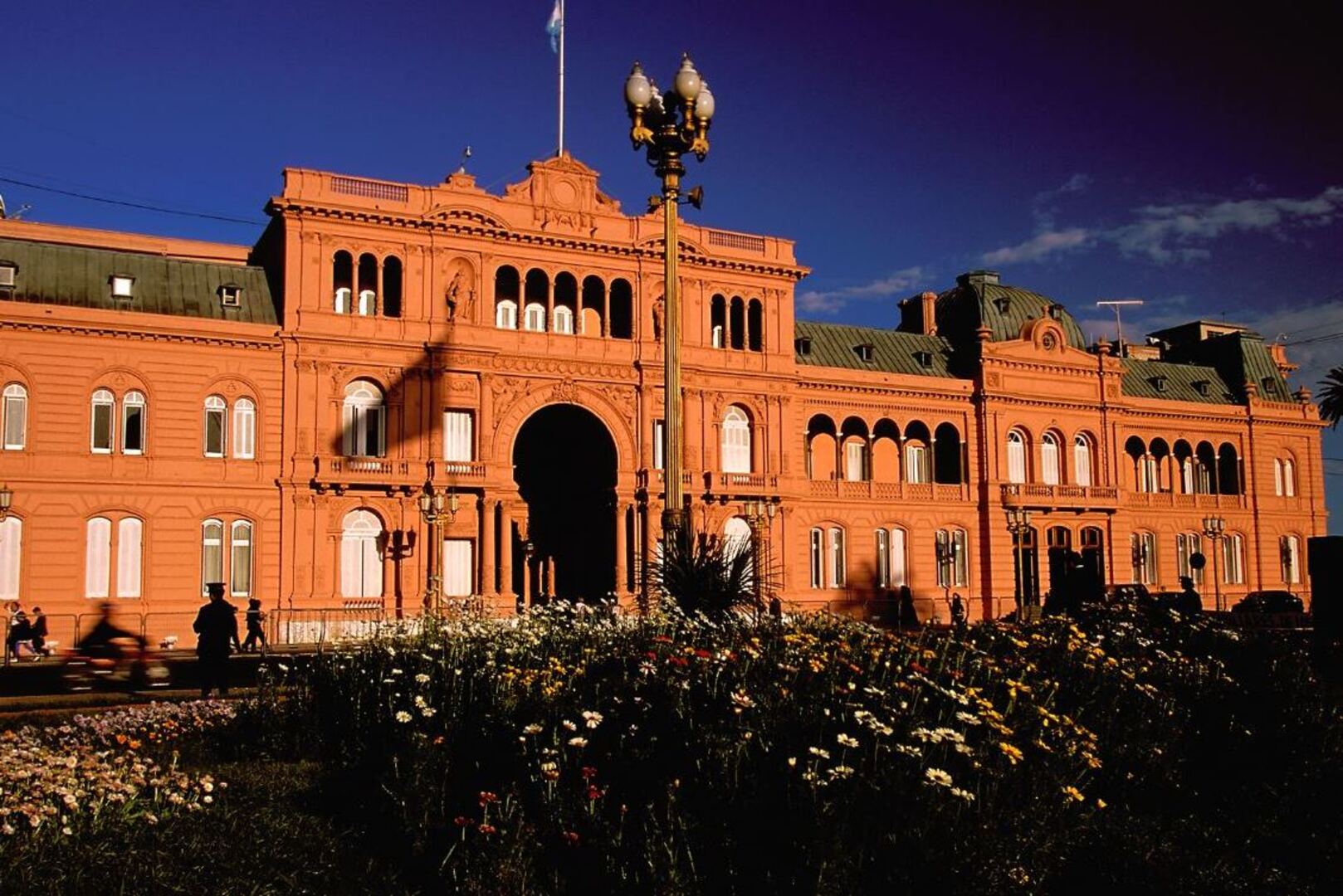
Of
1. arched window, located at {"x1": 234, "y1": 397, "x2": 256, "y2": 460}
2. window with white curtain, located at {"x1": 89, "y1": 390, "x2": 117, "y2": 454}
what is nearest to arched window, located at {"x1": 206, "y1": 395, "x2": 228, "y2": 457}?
arched window, located at {"x1": 234, "y1": 397, "x2": 256, "y2": 460}

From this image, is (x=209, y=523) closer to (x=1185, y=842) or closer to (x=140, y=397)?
(x=140, y=397)

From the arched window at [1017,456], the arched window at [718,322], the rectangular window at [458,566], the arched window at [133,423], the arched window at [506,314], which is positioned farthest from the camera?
the arched window at [1017,456]

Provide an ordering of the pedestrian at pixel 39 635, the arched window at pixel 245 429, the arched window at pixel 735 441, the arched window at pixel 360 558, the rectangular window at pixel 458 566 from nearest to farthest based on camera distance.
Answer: the pedestrian at pixel 39 635
the arched window at pixel 245 429
the arched window at pixel 360 558
the rectangular window at pixel 458 566
the arched window at pixel 735 441

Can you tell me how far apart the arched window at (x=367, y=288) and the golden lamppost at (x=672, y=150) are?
2434 cm

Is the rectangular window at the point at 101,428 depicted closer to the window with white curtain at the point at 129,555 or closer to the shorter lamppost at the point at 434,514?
the window with white curtain at the point at 129,555

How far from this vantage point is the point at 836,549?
1987 inches

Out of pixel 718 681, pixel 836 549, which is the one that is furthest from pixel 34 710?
pixel 836 549

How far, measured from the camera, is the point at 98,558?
121ft

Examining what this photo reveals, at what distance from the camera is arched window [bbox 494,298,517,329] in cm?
4447

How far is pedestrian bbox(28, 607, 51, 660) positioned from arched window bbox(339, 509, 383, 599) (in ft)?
29.6

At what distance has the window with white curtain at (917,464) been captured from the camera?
54781 millimetres

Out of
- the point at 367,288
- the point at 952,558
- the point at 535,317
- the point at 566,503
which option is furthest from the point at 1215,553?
the point at 367,288

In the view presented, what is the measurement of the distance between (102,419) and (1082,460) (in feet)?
139

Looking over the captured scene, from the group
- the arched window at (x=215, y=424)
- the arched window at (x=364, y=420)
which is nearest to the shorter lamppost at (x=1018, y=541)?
the arched window at (x=364, y=420)
